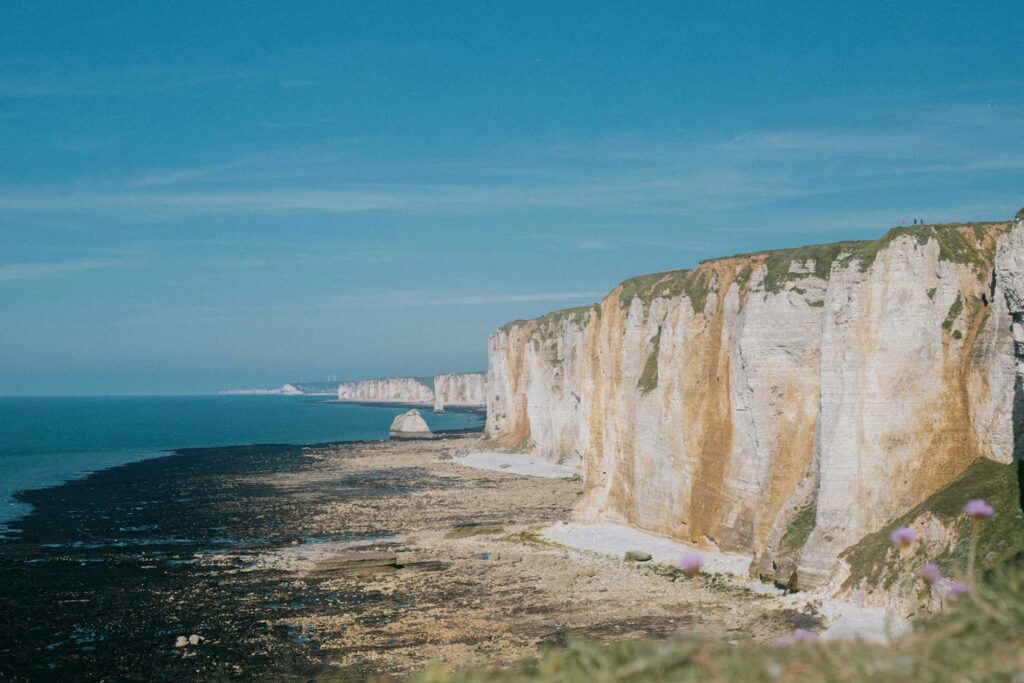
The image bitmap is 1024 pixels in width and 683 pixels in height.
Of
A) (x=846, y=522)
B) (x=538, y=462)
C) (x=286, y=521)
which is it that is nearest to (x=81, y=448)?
(x=538, y=462)

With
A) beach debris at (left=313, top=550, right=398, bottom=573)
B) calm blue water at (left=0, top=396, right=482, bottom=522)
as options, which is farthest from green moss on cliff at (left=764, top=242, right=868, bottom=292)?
calm blue water at (left=0, top=396, right=482, bottom=522)

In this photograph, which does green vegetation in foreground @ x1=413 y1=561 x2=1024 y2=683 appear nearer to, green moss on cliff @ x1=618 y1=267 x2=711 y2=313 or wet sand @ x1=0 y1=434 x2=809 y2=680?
wet sand @ x1=0 y1=434 x2=809 y2=680

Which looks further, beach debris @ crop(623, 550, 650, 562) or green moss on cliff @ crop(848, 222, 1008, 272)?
beach debris @ crop(623, 550, 650, 562)

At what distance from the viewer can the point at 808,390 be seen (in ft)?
94.4

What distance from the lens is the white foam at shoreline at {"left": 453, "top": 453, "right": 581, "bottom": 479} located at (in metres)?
66.1

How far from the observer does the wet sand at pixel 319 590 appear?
21.8 meters

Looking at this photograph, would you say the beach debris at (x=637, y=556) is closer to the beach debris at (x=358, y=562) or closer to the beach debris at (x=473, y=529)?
the beach debris at (x=358, y=562)

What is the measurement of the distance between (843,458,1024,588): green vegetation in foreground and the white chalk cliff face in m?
1.04

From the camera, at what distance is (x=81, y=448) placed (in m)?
104

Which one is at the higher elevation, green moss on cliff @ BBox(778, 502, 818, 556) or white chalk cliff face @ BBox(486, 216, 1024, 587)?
white chalk cliff face @ BBox(486, 216, 1024, 587)

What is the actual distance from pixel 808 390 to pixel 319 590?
16.9 meters

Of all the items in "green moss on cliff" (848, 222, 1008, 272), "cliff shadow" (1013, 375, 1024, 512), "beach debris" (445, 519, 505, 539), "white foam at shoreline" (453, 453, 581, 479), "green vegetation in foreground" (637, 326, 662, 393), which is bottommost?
"white foam at shoreline" (453, 453, 581, 479)

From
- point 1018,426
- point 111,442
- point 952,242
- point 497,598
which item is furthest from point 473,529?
point 111,442

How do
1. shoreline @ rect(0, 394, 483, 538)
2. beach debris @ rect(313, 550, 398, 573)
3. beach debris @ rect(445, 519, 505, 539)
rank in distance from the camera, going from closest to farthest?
beach debris @ rect(313, 550, 398, 573) → beach debris @ rect(445, 519, 505, 539) → shoreline @ rect(0, 394, 483, 538)
